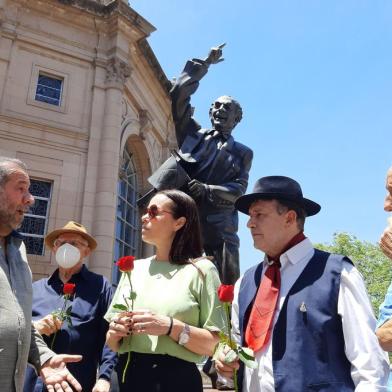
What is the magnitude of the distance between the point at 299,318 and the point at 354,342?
0.25 meters

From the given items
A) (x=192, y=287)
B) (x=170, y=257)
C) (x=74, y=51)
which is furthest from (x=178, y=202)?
(x=74, y=51)

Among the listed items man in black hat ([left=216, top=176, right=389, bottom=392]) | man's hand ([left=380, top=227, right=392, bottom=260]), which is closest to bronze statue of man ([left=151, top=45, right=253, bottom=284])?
man in black hat ([left=216, top=176, right=389, bottom=392])

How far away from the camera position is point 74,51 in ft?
59.4

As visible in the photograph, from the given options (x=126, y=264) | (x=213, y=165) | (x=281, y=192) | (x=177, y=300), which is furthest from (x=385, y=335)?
(x=213, y=165)

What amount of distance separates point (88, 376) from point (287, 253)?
1838 millimetres

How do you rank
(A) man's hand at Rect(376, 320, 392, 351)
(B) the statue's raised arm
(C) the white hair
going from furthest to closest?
(B) the statue's raised arm, (C) the white hair, (A) man's hand at Rect(376, 320, 392, 351)

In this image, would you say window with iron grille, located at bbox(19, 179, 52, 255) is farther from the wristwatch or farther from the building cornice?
the wristwatch

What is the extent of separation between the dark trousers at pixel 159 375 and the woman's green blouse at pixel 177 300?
1.7 inches

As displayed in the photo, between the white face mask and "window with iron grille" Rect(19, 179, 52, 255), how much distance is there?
40.6 feet

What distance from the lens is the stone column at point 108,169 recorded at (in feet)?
51.1

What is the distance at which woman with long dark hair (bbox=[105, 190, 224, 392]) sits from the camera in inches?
85.7

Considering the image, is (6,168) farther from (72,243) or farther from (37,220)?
(37,220)

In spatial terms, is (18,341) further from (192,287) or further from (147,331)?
(192,287)

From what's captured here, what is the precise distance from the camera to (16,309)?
2.25 metres
